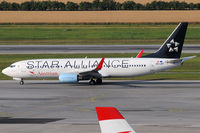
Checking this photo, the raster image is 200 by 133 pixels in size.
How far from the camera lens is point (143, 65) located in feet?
159

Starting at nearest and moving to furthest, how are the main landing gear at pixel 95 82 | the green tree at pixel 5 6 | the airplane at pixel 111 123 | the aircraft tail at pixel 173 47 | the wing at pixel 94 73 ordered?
the airplane at pixel 111 123
the wing at pixel 94 73
the main landing gear at pixel 95 82
the aircraft tail at pixel 173 47
the green tree at pixel 5 6

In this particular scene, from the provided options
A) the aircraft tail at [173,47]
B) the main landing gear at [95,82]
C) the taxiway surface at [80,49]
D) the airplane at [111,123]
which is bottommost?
the taxiway surface at [80,49]

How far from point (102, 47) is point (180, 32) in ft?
123

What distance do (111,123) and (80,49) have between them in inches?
2785

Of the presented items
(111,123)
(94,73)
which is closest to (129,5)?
(94,73)

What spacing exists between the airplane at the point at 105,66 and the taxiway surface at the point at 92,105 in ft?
4.02

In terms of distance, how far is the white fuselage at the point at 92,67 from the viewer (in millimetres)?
48625

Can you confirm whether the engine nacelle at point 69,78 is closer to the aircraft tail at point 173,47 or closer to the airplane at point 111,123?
the aircraft tail at point 173,47

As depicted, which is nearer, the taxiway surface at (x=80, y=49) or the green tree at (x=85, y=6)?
the taxiway surface at (x=80, y=49)

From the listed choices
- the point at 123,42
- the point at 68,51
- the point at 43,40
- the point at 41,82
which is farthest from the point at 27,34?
the point at 41,82

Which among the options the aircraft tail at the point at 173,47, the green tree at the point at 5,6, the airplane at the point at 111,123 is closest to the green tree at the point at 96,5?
the green tree at the point at 5,6

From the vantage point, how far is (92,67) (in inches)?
1943

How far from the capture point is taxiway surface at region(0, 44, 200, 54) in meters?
79.5

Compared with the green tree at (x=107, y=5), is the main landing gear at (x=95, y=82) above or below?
below
